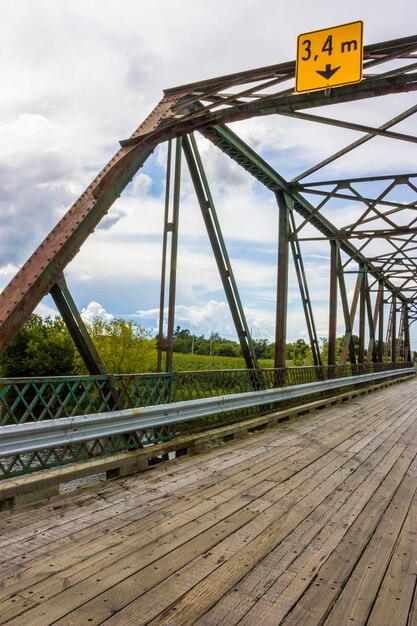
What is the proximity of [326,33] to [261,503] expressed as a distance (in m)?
5.35

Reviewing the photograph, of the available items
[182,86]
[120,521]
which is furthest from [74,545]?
[182,86]

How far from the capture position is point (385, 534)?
11.8ft

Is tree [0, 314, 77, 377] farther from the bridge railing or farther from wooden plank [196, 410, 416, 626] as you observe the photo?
wooden plank [196, 410, 416, 626]

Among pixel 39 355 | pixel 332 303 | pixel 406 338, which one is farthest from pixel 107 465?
pixel 406 338

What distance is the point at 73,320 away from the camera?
198 inches

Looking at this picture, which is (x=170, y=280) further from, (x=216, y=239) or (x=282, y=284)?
(x=282, y=284)

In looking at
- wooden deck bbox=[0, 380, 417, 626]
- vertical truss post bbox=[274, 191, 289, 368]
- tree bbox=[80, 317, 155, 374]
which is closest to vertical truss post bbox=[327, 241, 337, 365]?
vertical truss post bbox=[274, 191, 289, 368]

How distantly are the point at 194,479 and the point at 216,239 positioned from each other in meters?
4.47

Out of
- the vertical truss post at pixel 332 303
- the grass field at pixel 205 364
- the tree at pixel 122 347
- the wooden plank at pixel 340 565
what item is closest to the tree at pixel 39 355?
the tree at pixel 122 347

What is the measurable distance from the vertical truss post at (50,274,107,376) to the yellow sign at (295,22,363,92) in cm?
391

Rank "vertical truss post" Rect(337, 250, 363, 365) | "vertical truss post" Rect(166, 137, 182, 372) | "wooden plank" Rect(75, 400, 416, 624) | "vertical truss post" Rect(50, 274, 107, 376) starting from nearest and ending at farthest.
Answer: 1. "wooden plank" Rect(75, 400, 416, 624)
2. "vertical truss post" Rect(50, 274, 107, 376)
3. "vertical truss post" Rect(166, 137, 182, 372)
4. "vertical truss post" Rect(337, 250, 363, 365)

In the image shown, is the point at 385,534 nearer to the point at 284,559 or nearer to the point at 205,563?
the point at 284,559

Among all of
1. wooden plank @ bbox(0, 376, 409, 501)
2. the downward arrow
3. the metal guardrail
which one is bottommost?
wooden plank @ bbox(0, 376, 409, 501)

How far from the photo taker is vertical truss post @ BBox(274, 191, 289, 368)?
36.0 ft
